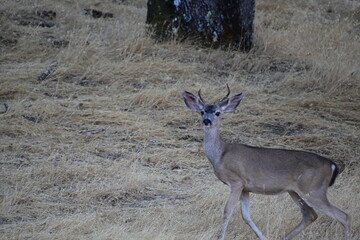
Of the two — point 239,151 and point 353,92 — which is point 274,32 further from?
point 239,151

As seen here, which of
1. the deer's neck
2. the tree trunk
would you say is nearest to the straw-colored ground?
the tree trunk

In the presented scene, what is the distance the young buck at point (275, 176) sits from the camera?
226 inches

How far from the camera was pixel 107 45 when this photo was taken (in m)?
10.6

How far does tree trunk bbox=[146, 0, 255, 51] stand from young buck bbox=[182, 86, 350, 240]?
16.1ft

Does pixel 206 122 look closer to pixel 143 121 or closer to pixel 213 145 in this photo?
pixel 213 145

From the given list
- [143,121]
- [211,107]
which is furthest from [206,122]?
[143,121]

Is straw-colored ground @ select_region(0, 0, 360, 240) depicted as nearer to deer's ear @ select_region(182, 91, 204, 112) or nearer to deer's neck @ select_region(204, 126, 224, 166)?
deer's neck @ select_region(204, 126, 224, 166)

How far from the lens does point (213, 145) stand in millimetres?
6277

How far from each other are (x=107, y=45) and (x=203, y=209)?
472 cm

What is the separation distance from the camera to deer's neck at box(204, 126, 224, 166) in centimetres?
619

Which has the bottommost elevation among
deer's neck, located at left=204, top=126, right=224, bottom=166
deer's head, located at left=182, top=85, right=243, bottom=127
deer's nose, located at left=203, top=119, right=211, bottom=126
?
deer's neck, located at left=204, top=126, right=224, bottom=166

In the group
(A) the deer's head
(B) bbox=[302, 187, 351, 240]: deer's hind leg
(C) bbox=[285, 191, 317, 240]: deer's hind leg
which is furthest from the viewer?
(A) the deer's head

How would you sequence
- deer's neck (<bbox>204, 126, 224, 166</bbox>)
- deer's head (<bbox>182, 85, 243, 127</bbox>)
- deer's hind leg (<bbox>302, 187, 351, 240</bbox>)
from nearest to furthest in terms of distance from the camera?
deer's hind leg (<bbox>302, 187, 351, 240</bbox>) < deer's neck (<bbox>204, 126, 224, 166</bbox>) < deer's head (<bbox>182, 85, 243, 127</bbox>)

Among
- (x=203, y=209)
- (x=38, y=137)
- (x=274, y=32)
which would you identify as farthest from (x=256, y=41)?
(x=203, y=209)
